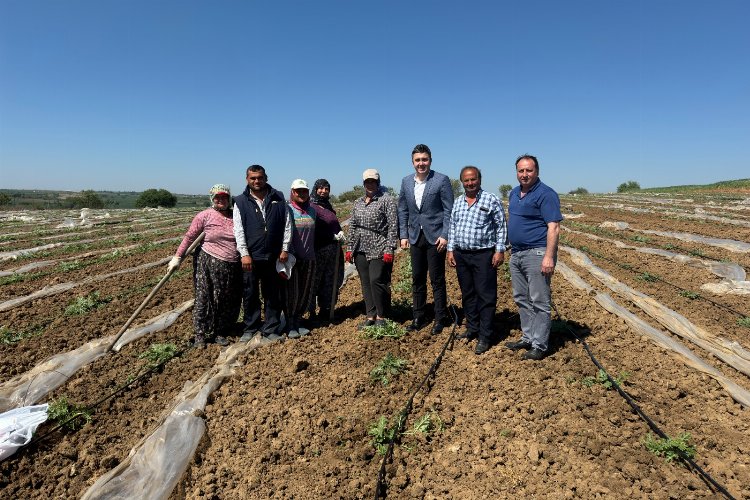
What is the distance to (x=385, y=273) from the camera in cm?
487

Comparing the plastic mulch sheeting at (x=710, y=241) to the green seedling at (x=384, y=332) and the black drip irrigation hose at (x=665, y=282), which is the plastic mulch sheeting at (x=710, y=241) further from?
the green seedling at (x=384, y=332)

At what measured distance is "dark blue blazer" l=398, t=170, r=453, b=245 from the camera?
170 inches

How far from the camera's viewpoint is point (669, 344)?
171 inches

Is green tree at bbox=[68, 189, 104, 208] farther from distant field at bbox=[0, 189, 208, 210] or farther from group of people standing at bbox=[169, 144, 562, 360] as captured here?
group of people standing at bbox=[169, 144, 562, 360]

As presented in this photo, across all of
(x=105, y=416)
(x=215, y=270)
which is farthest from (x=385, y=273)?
(x=105, y=416)

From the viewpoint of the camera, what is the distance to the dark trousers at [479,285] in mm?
4043

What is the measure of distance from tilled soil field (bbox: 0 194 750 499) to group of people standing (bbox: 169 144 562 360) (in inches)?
14.7

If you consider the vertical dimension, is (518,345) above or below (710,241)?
below

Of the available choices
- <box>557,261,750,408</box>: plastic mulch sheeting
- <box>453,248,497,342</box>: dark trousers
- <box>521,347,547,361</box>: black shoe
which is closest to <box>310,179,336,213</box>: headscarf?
<box>453,248,497,342</box>: dark trousers

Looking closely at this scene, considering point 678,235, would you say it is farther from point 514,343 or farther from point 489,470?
point 489,470

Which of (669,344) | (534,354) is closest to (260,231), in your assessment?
(534,354)

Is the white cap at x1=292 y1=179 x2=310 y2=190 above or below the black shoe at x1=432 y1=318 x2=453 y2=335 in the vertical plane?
above

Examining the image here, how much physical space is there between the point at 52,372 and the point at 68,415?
0.99 meters

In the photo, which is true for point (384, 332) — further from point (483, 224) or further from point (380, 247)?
point (483, 224)
